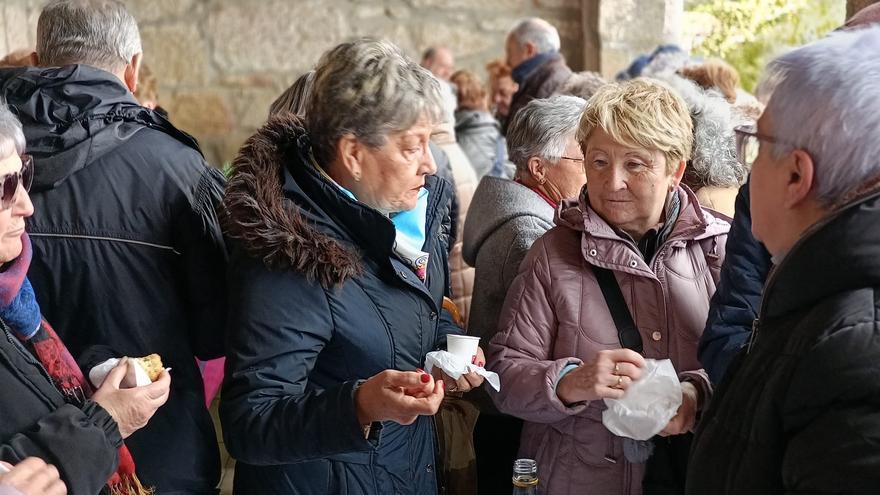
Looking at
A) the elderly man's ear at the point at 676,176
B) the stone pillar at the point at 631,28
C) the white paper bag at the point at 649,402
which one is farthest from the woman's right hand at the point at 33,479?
the stone pillar at the point at 631,28

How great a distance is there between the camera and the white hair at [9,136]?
1.77 m

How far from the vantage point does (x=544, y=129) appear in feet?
8.79

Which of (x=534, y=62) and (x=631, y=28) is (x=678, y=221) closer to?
(x=534, y=62)

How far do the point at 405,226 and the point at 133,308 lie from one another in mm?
669

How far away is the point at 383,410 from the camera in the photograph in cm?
181

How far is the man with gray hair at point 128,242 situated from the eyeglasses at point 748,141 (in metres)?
1.21

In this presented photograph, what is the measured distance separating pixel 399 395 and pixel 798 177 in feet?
2.65

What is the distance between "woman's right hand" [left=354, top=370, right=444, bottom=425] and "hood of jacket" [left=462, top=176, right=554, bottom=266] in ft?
2.97

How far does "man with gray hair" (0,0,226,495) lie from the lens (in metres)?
2.20

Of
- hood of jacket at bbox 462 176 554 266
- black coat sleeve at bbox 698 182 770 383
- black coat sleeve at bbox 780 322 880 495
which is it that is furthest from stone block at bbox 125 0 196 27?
black coat sleeve at bbox 780 322 880 495

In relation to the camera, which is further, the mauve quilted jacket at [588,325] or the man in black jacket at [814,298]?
the mauve quilted jacket at [588,325]

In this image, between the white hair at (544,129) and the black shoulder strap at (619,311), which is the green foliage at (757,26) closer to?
the white hair at (544,129)

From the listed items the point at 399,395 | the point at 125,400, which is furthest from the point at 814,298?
the point at 125,400

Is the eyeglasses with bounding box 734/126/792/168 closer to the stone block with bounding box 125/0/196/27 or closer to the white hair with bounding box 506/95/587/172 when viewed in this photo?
the white hair with bounding box 506/95/587/172
